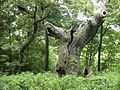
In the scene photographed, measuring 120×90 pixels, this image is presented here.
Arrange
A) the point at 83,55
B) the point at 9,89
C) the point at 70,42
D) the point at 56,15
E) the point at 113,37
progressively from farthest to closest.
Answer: the point at 83,55 → the point at 113,37 → the point at 56,15 → the point at 70,42 → the point at 9,89

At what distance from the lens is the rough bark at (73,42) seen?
28.8 feet

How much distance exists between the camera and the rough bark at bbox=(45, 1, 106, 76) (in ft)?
28.8

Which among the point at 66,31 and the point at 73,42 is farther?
the point at 66,31

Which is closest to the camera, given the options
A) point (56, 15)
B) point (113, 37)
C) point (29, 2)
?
point (29, 2)

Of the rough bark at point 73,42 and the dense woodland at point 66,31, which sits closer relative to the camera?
the dense woodland at point 66,31

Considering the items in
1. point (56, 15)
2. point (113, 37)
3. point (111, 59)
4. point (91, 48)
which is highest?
point (56, 15)

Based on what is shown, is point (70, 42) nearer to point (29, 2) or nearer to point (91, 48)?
point (29, 2)

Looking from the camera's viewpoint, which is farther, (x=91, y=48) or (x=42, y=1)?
(x=91, y=48)

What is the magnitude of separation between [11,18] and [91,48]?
24.5ft

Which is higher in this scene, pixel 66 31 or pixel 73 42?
pixel 66 31

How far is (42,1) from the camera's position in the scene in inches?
350

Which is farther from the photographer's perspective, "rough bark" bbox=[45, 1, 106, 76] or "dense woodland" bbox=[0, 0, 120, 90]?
"rough bark" bbox=[45, 1, 106, 76]

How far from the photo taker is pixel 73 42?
30.1 feet

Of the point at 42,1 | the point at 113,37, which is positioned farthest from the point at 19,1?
the point at 113,37
